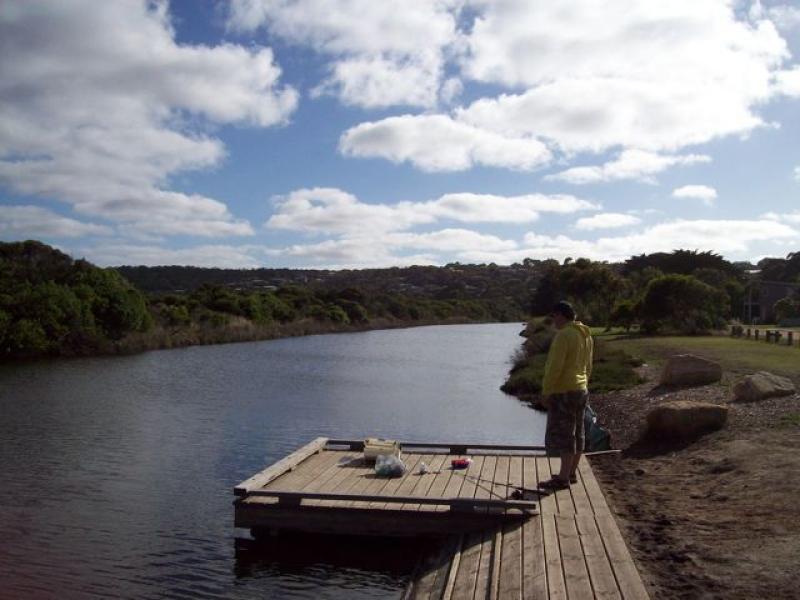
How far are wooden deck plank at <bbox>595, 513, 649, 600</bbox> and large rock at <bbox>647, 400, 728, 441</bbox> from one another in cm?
544

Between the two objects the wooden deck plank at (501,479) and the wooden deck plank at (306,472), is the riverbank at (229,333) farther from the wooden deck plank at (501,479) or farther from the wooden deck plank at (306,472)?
the wooden deck plank at (501,479)

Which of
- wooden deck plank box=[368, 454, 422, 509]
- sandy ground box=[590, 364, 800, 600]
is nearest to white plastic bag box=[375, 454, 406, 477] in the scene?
wooden deck plank box=[368, 454, 422, 509]

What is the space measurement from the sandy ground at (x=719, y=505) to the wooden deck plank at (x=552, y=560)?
29.7 inches

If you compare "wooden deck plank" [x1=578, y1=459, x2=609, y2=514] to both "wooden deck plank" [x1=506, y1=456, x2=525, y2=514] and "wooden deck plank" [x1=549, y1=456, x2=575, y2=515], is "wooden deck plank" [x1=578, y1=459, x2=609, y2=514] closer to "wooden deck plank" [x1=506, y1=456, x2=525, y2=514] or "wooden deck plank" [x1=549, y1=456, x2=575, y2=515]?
"wooden deck plank" [x1=549, y1=456, x2=575, y2=515]

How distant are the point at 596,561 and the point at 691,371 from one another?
13675 millimetres

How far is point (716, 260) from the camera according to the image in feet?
259

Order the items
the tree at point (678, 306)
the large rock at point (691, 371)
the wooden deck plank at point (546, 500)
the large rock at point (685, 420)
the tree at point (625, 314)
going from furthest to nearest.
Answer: the tree at point (625, 314), the tree at point (678, 306), the large rock at point (691, 371), the large rock at point (685, 420), the wooden deck plank at point (546, 500)

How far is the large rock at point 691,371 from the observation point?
19.3 m

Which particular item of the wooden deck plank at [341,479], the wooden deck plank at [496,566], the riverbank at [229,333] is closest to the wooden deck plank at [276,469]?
the wooden deck plank at [341,479]

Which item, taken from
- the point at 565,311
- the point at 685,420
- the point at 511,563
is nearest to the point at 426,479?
the point at 565,311

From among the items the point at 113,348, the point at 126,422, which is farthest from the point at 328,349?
the point at 126,422

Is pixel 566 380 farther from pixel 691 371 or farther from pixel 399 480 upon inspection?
pixel 691 371

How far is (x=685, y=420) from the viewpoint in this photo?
13.5 m

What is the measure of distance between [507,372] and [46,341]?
2372cm
